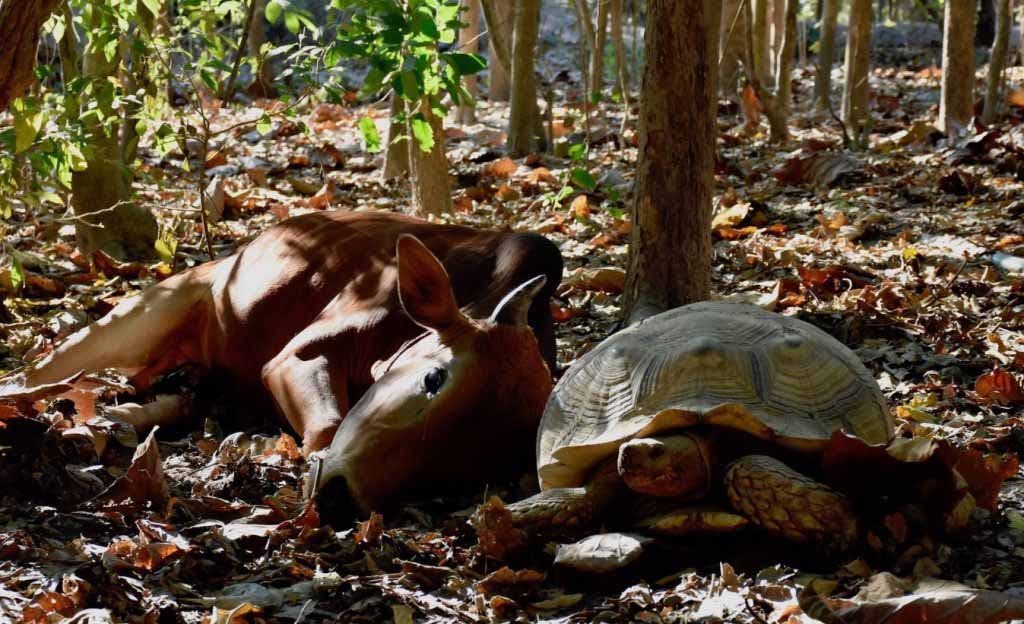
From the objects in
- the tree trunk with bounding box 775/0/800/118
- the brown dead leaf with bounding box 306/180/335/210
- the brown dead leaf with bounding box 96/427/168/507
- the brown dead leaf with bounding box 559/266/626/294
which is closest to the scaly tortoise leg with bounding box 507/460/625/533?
the brown dead leaf with bounding box 96/427/168/507

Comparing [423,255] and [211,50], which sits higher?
[211,50]

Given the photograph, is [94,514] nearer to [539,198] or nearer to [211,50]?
[211,50]

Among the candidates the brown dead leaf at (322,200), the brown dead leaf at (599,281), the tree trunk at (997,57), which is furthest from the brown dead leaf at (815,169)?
the brown dead leaf at (322,200)

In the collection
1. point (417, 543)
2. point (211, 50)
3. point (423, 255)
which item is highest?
point (211, 50)

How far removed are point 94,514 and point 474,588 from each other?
1460 millimetres

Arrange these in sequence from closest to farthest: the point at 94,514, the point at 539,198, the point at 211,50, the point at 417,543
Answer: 1. the point at 417,543
2. the point at 94,514
3. the point at 211,50
4. the point at 539,198

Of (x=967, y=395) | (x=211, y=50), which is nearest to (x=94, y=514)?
(x=967, y=395)

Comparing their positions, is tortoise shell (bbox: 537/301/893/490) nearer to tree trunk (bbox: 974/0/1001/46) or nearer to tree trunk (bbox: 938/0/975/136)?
tree trunk (bbox: 938/0/975/136)

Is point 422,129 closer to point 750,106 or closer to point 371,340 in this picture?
point 371,340

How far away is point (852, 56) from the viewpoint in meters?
12.1

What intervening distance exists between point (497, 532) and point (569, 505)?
27 centimetres

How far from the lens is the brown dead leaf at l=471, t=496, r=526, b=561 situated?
11.4ft

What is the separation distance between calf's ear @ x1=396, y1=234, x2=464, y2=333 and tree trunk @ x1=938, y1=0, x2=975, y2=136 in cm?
726

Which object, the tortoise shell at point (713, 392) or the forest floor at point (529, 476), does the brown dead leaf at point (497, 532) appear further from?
the tortoise shell at point (713, 392)
